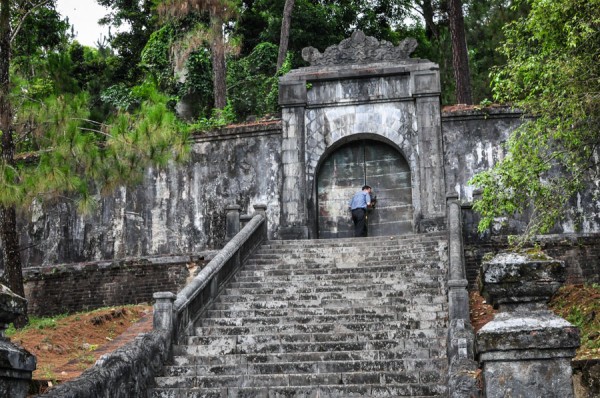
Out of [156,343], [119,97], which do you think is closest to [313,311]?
[156,343]

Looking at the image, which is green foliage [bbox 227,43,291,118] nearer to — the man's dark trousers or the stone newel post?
the man's dark trousers

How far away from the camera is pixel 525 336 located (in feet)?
15.9

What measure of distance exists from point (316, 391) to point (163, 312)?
2457 millimetres

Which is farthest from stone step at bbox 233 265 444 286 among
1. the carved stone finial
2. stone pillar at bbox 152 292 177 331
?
the carved stone finial

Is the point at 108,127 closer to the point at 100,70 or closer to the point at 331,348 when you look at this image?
the point at 331,348

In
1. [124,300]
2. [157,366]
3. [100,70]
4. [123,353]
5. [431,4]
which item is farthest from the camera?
[431,4]

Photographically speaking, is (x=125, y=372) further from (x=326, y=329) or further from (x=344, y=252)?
(x=344, y=252)

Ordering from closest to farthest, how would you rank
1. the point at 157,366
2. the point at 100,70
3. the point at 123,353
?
the point at 123,353 → the point at 157,366 → the point at 100,70

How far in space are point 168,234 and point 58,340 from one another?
4.98 m

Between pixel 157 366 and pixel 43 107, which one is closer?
pixel 157 366

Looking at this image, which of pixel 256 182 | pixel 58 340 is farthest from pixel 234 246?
pixel 256 182

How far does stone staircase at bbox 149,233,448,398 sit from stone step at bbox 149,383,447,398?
0.03 feet

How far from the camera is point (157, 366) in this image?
9195 mm

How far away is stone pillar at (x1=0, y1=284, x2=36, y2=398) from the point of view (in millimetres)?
5523
